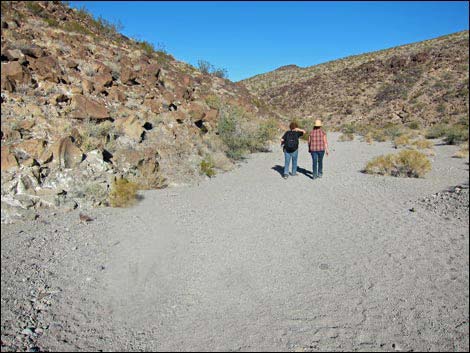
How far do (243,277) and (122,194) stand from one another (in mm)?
3454

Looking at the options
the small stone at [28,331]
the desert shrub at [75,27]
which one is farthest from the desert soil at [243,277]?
the desert shrub at [75,27]

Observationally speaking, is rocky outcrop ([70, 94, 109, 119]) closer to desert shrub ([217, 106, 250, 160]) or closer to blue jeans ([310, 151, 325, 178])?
desert shrub ([217, 106, 250, 160])

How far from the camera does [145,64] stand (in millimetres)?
15117

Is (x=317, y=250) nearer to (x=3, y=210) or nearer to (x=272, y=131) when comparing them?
(x=3, y=210)

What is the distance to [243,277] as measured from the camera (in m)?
4.30

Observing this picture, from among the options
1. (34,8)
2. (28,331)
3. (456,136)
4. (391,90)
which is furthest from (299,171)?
(391,90)

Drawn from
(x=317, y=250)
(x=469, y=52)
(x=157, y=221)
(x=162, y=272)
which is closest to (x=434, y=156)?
(x=317, y=250)

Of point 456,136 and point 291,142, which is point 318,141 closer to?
point 291,142

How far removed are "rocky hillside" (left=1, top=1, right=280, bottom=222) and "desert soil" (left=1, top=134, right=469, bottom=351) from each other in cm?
100

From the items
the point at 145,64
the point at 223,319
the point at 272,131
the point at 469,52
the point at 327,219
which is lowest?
the point at 223,319

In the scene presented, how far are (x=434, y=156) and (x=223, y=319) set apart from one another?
12.0 meters

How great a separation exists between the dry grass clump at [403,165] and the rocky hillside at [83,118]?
4696mm

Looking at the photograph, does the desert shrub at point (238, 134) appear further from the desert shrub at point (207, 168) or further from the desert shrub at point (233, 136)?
the desert shrub at point (207, 168)

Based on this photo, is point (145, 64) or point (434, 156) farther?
point (145, 64)
